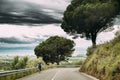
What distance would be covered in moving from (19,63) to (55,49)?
17578 millimetres

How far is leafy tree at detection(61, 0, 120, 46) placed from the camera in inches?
2229

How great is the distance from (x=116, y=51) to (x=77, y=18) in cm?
3280

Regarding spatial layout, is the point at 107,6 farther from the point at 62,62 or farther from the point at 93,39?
the point at 62,62

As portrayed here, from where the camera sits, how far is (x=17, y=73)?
1350 inches

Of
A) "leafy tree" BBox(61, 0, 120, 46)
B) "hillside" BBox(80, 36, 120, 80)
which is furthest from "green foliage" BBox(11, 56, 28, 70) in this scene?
"hillside" BBox(80, 36, 120, 80)

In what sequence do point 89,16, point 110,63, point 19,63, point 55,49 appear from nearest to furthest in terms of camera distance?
1. point 110,63
2. point 89,16
3. point 19,63
4. point 55,49

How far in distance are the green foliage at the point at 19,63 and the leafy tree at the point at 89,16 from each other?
3261 cm

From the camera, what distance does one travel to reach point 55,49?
118 m

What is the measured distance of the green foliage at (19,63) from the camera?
101438 mm

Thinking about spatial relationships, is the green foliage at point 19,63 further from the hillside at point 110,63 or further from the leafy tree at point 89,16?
the hillside at point 110,63

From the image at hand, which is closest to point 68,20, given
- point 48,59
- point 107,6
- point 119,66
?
point 107,6

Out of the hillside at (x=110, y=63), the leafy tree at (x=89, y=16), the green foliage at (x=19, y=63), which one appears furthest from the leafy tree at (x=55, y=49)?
the hillside at (x=110, y=63)

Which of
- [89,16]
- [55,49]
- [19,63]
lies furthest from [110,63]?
[55,49]

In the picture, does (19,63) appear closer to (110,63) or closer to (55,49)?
(55,49)
